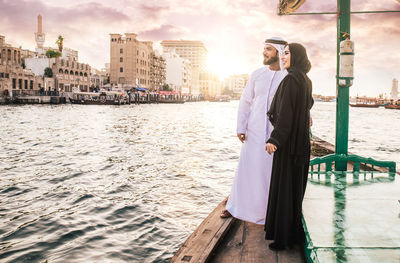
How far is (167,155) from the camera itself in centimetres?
1176

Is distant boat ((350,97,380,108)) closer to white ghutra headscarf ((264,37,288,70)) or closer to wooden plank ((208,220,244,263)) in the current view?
white ghutra headscarf ((264,37,288,70))

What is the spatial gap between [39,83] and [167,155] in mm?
65510

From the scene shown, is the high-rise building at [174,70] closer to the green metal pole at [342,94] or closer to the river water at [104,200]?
the river water at [104,200]

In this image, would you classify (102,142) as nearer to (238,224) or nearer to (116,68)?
(238,224)

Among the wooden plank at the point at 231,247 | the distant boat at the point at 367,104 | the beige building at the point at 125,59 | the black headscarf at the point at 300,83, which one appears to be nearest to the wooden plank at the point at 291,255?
the wooden plank at the point at 231,247

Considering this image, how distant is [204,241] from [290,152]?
112 cm

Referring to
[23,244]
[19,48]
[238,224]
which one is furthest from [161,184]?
[19,48]

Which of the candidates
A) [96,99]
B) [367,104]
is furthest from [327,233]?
[367,104]

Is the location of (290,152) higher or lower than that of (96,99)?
lower

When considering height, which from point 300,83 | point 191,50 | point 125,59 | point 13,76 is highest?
point 191,50

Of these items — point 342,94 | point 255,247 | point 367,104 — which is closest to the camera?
point 255,247

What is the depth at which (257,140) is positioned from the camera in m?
3.45

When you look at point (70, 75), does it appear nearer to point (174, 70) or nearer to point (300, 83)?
point (174, 70)

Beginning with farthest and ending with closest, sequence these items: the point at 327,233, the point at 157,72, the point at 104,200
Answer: the point at 157,72, the point at 104,200, the point at 327,233
